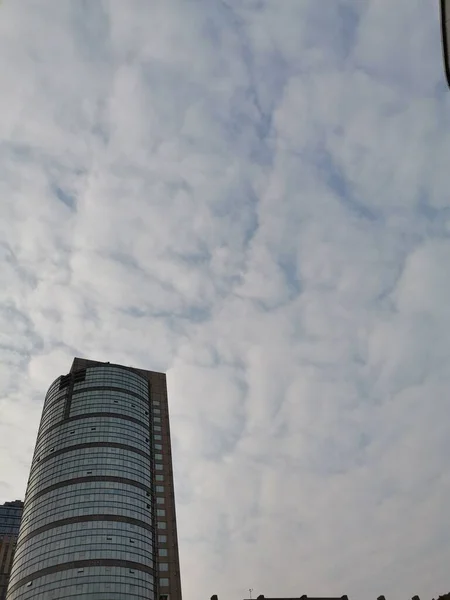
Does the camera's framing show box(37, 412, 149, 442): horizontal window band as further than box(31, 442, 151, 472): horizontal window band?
Yes

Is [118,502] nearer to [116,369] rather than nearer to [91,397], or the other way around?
[91,397]

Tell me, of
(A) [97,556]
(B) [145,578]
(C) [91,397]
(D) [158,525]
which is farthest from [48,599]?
(C) [91,397]

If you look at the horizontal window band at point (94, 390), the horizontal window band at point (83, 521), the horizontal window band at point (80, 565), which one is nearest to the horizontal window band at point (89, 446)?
the horizontal window band at point (94, 390)

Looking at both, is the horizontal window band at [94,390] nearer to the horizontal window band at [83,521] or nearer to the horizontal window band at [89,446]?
the horizontal window band at [89,446]

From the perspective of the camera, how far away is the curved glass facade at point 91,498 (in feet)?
338

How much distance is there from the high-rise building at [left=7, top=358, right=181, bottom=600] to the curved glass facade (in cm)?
20

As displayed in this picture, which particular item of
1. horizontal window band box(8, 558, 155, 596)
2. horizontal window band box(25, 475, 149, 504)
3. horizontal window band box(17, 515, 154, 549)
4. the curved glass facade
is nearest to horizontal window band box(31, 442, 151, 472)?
the curved glass facade

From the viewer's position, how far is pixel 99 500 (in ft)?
365

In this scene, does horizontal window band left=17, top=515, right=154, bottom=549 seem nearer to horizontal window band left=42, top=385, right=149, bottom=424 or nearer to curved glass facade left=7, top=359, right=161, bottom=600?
curved glass facade left=7, top=359, right=161, bottom=600

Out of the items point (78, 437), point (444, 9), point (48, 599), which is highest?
point (78, 437)

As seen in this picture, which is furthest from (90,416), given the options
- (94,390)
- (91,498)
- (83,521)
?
(83,521)

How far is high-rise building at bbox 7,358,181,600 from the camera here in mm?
103375

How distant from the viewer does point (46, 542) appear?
107500 millimetres

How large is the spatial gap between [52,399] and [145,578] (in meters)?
51.1
